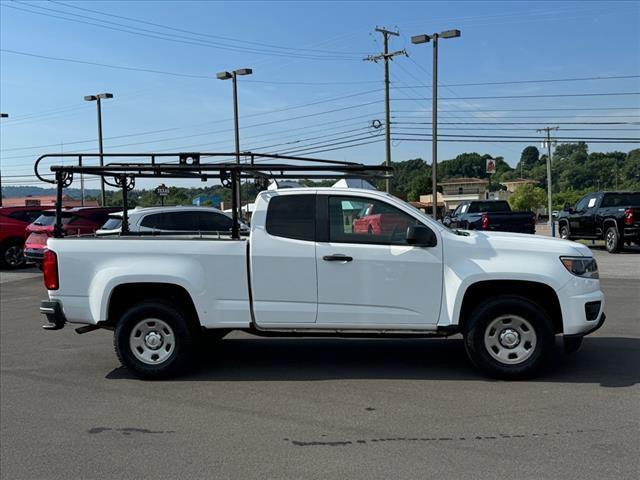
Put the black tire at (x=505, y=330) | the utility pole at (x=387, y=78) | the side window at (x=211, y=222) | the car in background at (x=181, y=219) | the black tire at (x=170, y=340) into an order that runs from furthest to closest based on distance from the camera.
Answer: the utility pole at (x=387, y=78) < the side window at (x=211, y=222) < the car in background at (x=181, y=219) < the black tire at (x=170, y=340) < the black tire at (x=505, y=330)

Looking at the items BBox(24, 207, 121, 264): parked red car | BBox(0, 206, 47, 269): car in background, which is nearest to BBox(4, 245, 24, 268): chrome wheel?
BBox(0, 206, 47, 269): car in background

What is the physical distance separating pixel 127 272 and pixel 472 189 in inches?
4200

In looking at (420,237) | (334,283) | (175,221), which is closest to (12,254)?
(175,221)

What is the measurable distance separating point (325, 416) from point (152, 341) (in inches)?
86.4

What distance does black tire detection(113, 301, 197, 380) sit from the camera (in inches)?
242

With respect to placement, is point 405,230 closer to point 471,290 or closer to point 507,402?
point 471,290

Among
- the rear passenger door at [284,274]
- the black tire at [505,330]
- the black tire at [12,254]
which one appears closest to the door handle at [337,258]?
the rear passenger door at [284,274]

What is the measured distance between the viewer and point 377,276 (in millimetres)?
5883

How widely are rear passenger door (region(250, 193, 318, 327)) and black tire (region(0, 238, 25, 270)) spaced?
607 inches

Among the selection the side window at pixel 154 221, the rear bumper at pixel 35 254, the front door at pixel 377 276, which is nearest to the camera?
the front door at pixel 377 276

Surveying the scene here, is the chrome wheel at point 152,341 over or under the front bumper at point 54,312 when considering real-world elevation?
under

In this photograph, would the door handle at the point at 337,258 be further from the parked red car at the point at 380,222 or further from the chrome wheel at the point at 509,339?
the chrome wheel at the point at 509,339

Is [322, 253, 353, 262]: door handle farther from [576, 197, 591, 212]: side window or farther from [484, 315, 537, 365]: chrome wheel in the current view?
[576, 197, 591, 212]: side window

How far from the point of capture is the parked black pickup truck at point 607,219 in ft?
59.5
